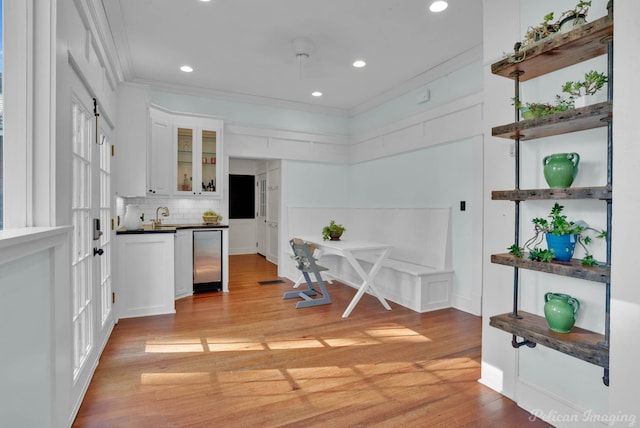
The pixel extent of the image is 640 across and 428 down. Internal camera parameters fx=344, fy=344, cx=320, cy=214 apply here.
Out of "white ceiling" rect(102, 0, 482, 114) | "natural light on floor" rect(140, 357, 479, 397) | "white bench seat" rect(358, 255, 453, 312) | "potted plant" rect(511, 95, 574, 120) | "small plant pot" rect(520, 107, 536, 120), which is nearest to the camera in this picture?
"potted plant" rect(511, 95, 574, 120)

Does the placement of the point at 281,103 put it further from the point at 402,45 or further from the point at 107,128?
the point at 107,128

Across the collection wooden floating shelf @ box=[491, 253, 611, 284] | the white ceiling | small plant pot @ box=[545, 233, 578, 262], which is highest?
the white ceiling

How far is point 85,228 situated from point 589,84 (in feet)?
10.2

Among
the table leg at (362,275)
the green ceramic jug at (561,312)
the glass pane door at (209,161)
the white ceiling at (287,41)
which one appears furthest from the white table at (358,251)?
the white ceiling at (287,41)

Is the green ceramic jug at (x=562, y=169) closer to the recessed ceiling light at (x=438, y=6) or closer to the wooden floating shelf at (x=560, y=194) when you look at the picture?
the wooden floating shelf at (x=560, y=194)

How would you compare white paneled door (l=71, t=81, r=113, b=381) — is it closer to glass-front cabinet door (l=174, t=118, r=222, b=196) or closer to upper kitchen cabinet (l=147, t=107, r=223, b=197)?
upper kitchen cabinet (l=147, t=107, r=223, b=197)

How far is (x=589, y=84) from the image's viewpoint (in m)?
1.70

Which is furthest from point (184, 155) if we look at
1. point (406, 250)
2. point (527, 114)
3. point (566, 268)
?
point (566, 268)

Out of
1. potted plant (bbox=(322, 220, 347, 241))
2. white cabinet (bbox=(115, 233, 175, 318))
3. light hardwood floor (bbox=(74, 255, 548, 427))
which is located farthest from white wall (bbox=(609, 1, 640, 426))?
white cabinet (bbox=(115, 233, 175, 318))

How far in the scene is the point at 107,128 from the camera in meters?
3.17

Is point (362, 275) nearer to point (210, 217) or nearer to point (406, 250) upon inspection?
point (406, 250)

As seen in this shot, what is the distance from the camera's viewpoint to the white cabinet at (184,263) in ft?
14.4

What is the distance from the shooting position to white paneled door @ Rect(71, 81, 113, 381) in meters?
2.14

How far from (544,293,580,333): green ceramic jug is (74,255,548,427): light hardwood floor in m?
0.62
